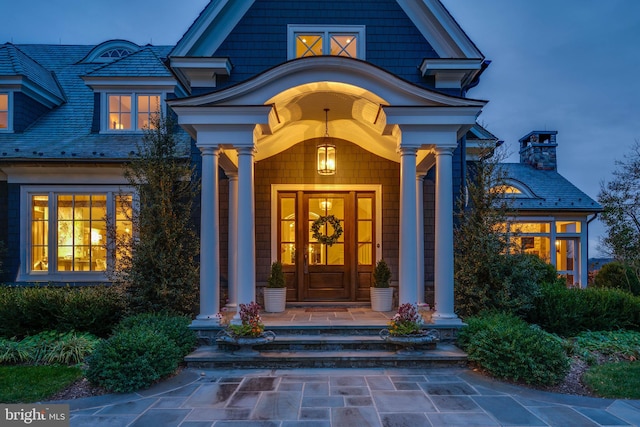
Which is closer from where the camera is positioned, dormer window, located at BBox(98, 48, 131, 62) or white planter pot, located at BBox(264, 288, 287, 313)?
white planter pot, located at BBox(264, 288, 287, 313)

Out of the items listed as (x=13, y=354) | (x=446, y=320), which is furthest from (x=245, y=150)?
(x=13, y=354)

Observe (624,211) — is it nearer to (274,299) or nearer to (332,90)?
(332,90)

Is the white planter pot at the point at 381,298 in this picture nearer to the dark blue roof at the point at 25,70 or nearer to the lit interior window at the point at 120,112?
the lit interior window at the point at 120,112

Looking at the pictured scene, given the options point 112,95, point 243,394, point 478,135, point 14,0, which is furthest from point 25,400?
Answer: point 14,0

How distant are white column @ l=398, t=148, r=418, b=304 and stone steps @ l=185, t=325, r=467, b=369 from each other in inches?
26.9

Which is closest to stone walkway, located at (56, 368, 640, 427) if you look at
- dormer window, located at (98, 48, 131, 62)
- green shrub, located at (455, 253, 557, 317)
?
green shrub, located at (455, 253, 557, 317)

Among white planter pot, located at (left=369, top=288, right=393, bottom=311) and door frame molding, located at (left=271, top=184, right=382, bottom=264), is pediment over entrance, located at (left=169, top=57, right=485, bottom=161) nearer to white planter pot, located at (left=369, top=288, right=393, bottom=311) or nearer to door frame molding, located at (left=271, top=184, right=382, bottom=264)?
door frame molding, located at (left=271, top=184, right=382, bottom=264)

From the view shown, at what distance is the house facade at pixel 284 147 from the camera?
232 inches

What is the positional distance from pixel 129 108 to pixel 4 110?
275cm

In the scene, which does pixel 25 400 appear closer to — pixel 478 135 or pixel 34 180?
pixel 34 180

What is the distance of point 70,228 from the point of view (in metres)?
8.30

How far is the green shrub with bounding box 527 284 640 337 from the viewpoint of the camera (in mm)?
6519

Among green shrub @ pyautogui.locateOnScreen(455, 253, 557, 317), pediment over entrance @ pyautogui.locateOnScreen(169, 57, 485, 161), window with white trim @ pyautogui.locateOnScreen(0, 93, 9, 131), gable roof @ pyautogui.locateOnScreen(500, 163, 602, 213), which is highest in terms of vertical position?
window with white trim @ pyautogui.locateOnScreen(0, 93, 9, 131)

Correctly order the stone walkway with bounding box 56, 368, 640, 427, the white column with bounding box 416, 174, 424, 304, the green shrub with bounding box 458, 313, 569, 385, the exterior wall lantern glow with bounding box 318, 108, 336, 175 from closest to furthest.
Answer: the stone walkway with bounding box 56, 368, 640, 427
the green shrub with bounding box 458, 313, 569, 385
the exterior wall lantern glow with bounding box 318, 108, 336, 175
the white column with bounding box 416, 174, 424, 304
